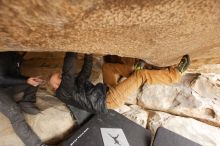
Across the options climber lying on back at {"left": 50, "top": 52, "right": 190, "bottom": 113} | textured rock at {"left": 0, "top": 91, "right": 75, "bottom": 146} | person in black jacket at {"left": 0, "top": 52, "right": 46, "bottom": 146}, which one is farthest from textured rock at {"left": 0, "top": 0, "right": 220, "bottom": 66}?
textured rock at {"left": 0, "top": 91, "right": 75, "bottom": 146}

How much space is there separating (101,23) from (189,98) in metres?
3.41

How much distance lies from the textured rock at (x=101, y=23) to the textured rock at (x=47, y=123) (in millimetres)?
1774

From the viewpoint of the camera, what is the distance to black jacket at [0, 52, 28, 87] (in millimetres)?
2617

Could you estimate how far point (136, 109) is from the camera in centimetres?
445

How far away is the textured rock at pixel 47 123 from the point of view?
2.99 metres

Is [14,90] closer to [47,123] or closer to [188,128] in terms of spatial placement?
[47,123]

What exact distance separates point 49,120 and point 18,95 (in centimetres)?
59

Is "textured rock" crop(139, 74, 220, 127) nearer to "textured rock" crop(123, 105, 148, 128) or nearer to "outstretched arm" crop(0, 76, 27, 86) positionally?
"textured rock" crop(123, 105, 148, 128)

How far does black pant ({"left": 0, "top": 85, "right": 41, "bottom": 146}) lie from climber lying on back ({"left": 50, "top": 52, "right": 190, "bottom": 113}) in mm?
503

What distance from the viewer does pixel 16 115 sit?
111 inches

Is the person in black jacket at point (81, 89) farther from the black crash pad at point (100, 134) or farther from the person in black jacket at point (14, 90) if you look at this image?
the black crash pad at point (100, 134)

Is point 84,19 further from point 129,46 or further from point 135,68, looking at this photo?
point 135,68

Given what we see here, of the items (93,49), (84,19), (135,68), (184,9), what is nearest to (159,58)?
(135,68)

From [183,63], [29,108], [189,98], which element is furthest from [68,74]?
[189,98]
